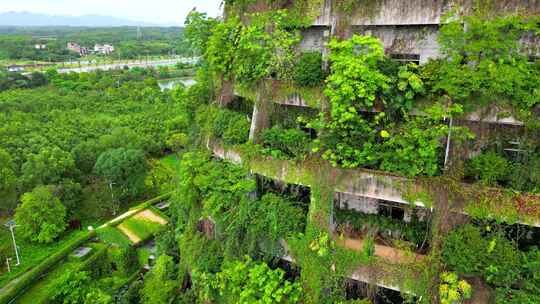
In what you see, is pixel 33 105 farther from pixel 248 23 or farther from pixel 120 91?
pixel 248 23

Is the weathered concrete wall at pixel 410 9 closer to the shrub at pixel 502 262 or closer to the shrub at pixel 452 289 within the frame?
the shrub at pixel 502 262

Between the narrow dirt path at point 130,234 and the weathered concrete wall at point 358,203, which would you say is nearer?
the weathered concrete wall at point 358,203

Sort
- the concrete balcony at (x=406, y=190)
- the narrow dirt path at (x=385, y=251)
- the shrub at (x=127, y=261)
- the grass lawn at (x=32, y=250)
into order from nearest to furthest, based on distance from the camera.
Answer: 1. the concrete balcony at (x=406, y=190)
2. the narrow dirt path at (x=385, y=251)
3. the shrub at (x=127, y=261)
4. the grass lawn at (x=32, y=250)

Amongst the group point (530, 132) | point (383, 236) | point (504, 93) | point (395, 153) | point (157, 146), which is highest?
point (504, 93)

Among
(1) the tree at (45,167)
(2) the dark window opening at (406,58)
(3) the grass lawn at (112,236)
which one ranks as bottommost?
(3) the grass lawn at (112,236)

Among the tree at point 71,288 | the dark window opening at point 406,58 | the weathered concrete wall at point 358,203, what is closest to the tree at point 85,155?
the tree at point 71,288

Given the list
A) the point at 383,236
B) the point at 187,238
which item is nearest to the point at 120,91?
the point at 187,238

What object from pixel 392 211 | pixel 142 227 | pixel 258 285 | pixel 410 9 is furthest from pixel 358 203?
pixel 142 227

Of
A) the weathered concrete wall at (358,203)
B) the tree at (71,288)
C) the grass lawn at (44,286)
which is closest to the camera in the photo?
the weathered concrete wall at (358,203)
